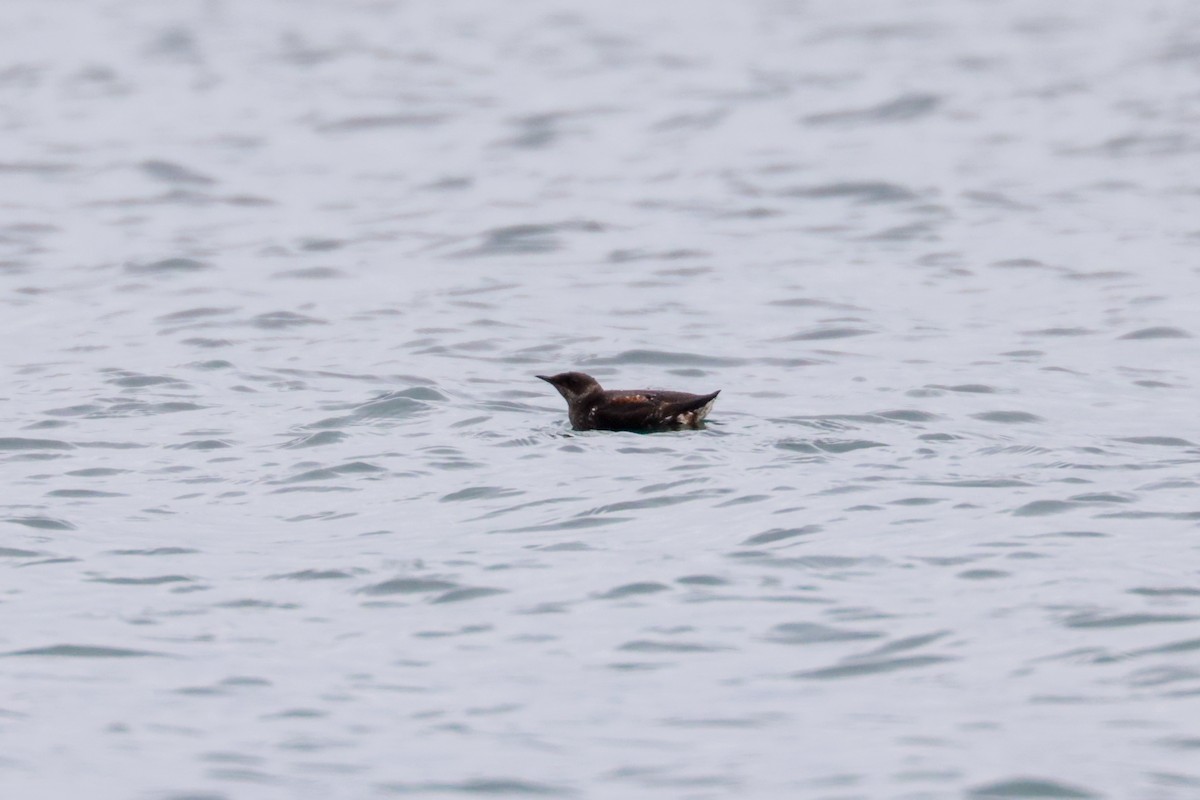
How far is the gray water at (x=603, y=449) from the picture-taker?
23.8ft

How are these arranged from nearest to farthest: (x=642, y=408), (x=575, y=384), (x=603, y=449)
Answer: (x=603, y=449)
(x=642, y=408)
(x=575, y=384)

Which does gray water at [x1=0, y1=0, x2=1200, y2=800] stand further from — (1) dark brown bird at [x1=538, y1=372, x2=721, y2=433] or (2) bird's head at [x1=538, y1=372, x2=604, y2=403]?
(2) bird's head at [x1=538, y1=372, x2=604, y2=403]

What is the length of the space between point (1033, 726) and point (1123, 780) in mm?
521

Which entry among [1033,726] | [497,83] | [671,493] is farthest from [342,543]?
[497,83]

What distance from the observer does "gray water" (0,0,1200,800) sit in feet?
23.8

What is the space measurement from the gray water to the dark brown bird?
0.56 ft

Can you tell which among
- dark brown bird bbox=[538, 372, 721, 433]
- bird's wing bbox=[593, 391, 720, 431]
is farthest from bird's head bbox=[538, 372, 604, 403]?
bird's wing bbox=[593, 391, 720, 431]

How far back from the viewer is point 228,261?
64.4 ft

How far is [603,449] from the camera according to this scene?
11.8 m

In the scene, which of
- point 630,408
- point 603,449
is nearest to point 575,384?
point 630,408

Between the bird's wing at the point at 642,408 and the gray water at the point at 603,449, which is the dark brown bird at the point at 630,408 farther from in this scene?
the gray water at the point at 603,449

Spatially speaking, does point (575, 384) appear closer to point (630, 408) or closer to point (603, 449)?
point (630, 408)

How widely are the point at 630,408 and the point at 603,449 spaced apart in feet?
1.37

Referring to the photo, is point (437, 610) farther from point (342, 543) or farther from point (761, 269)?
point (761, 269)
